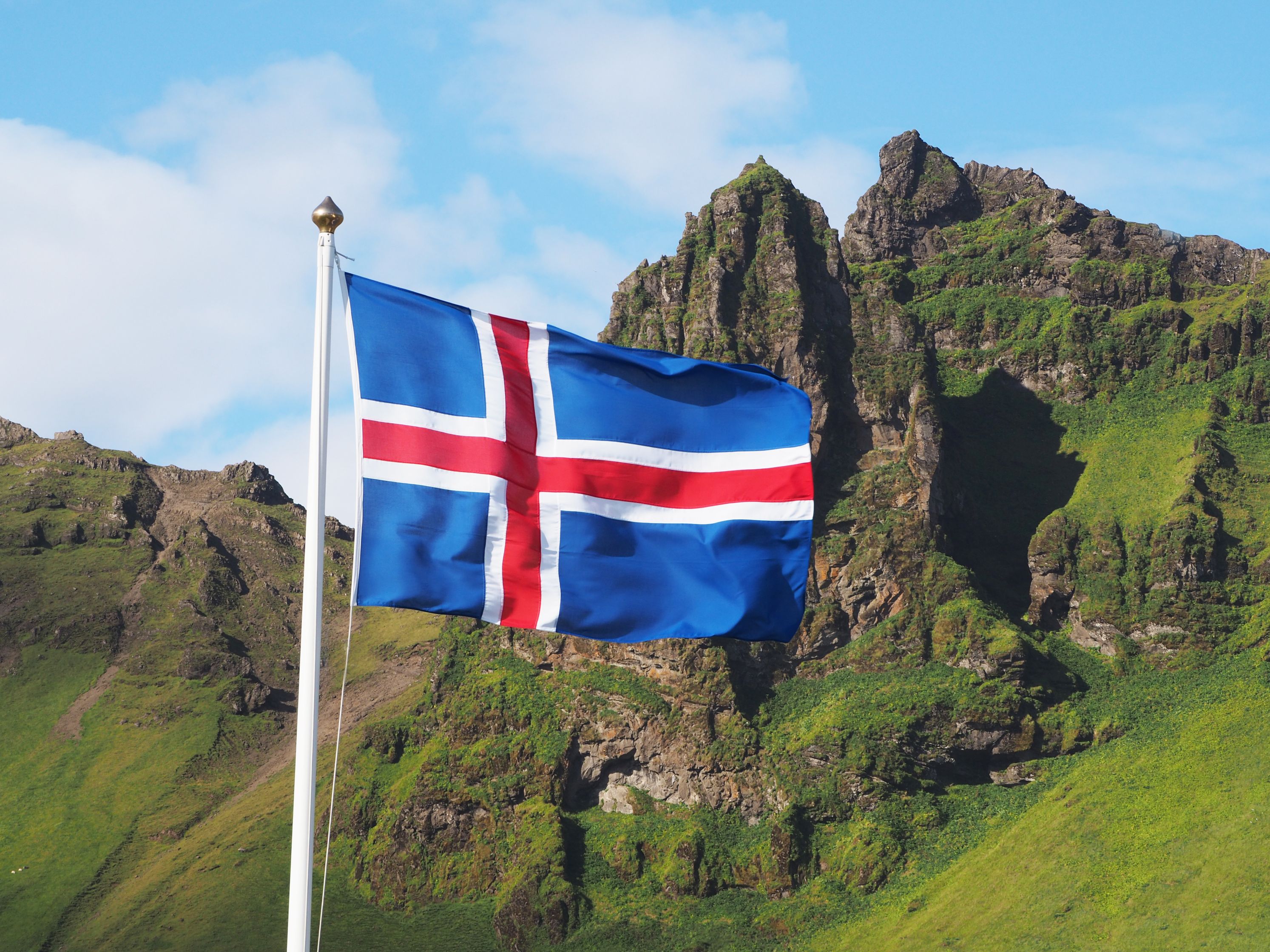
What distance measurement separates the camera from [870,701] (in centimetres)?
9919

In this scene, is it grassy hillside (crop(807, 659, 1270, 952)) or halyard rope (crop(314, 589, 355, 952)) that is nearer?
halyard rope (crop(314, 589, 355, 952))

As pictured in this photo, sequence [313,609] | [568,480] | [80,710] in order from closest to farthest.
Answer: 1. [313,609]
2. [568,480]
3. [80,710]

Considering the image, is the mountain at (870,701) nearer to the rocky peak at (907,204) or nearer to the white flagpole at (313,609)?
the rocky peak at (907,204)

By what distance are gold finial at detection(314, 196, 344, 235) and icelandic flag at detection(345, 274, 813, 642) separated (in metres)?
2.06

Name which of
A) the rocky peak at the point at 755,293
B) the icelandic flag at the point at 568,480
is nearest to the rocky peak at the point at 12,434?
the rocky peak at the point at 755,293

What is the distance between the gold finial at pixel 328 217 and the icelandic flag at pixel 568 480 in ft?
6.77

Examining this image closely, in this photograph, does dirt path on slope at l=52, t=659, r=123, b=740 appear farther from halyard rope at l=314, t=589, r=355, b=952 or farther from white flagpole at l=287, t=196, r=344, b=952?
white flagpole at l=287, t=196, r=344, b=952

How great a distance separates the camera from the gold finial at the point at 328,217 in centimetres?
1553

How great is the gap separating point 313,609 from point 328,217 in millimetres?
4521

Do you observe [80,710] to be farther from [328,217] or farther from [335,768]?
[335,768]

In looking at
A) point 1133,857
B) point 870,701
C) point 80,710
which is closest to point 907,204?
point 870,701

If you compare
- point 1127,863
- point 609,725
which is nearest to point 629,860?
point 609,725

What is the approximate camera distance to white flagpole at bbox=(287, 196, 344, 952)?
1385cm

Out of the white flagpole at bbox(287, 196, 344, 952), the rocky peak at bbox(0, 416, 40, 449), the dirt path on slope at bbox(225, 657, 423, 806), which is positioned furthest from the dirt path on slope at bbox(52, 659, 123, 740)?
the white flagpole at bbox(287, 196, 344, 952)
